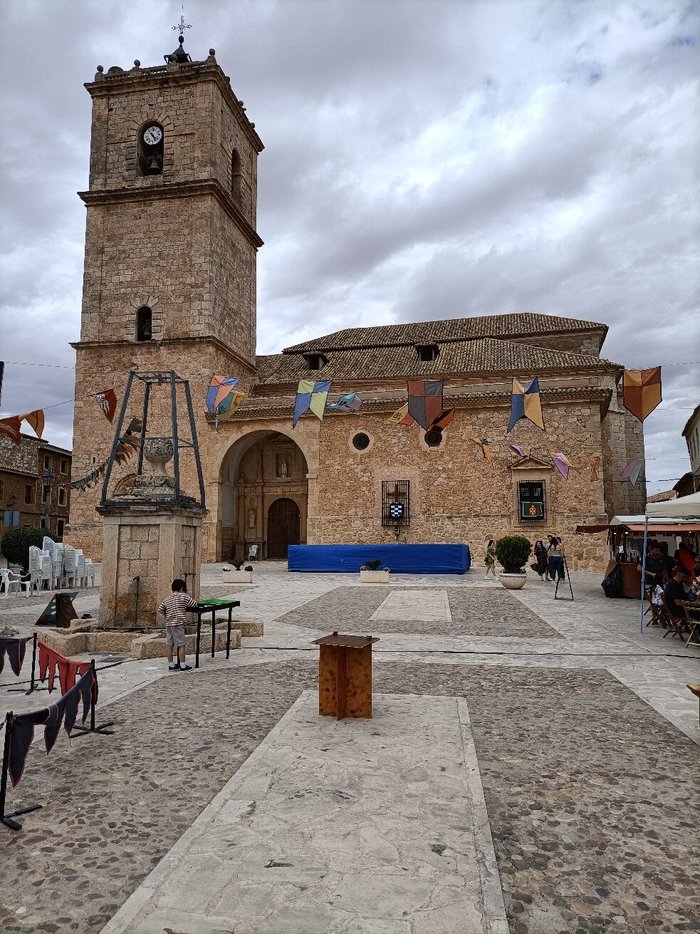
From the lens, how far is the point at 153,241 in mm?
24906

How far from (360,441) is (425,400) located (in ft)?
25.3

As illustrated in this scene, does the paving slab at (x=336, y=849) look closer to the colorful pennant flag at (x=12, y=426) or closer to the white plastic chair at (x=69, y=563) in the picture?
the white plastic chair at (x=69, y=563)

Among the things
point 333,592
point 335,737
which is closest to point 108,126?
point 333,592

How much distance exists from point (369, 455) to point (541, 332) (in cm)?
1165

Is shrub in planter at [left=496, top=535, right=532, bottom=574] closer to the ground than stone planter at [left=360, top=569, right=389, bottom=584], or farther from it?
farther from it

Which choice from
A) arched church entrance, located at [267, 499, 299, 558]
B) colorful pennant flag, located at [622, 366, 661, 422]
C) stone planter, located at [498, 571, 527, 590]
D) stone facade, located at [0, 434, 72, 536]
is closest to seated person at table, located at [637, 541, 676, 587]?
stone planter, located at [498, 571, 527, 590]

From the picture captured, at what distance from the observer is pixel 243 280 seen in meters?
27.5

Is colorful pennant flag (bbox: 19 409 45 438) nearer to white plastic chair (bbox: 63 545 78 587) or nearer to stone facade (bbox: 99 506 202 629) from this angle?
white plastic chair (bbox: 63 545 78 587)

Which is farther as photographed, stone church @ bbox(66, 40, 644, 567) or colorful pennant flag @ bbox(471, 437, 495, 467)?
stone church @ bbox(66, 40, 644, 567)

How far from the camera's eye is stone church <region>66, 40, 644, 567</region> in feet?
70.8

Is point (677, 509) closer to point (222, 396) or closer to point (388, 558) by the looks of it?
point (388, 558)

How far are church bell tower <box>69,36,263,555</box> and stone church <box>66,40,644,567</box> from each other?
6 centimetres

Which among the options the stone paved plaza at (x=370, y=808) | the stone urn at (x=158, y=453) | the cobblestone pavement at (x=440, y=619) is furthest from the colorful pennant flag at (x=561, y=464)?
the stone urn at (x=158, y=453)

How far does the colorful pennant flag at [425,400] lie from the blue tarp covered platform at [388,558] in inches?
195
